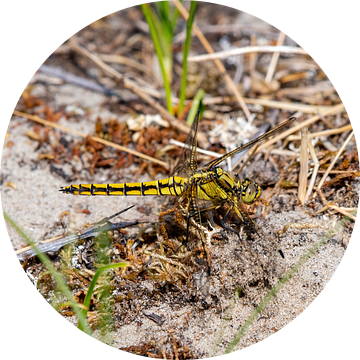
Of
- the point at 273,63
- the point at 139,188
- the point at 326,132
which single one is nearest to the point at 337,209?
the point at 326,132

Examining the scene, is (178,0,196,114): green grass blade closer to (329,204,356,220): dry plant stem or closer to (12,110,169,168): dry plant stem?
(12,110,169,168): dry plant stem

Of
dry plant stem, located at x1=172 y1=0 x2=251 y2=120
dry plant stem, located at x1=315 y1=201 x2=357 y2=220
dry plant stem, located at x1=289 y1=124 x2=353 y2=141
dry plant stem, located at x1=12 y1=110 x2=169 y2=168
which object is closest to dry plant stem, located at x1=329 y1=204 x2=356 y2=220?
dry plant stem, located at x1=315 y1=201 x2=357 y2=220

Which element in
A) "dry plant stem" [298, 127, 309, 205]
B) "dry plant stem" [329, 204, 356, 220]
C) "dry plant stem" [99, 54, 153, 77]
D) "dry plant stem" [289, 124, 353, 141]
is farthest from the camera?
"dry plant stem" [99, 54, 153, 77]

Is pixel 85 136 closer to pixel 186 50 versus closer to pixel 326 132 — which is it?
pixel 186 50

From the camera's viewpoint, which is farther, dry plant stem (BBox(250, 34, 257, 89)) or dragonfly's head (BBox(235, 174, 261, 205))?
dry plant stem (BBox(250, 34, 257, 89))

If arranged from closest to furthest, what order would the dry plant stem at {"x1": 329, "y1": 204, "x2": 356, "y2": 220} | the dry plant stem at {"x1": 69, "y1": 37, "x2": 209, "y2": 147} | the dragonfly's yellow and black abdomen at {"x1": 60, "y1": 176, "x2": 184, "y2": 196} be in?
the dry plant stem at {"x1": 329, "y1": 204, "x2": 356, "y2": 220}
the dragonfly's yellow and black abdomen at {"x1": 60, "y1": 176, "x2": 184, "y2": 196}
the dry plant stem at {"x1": 69, "y1": 37, "x2": 209, "y2": 147}

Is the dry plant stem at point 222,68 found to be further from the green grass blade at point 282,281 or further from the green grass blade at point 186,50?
the green grass blade at point 282,281
